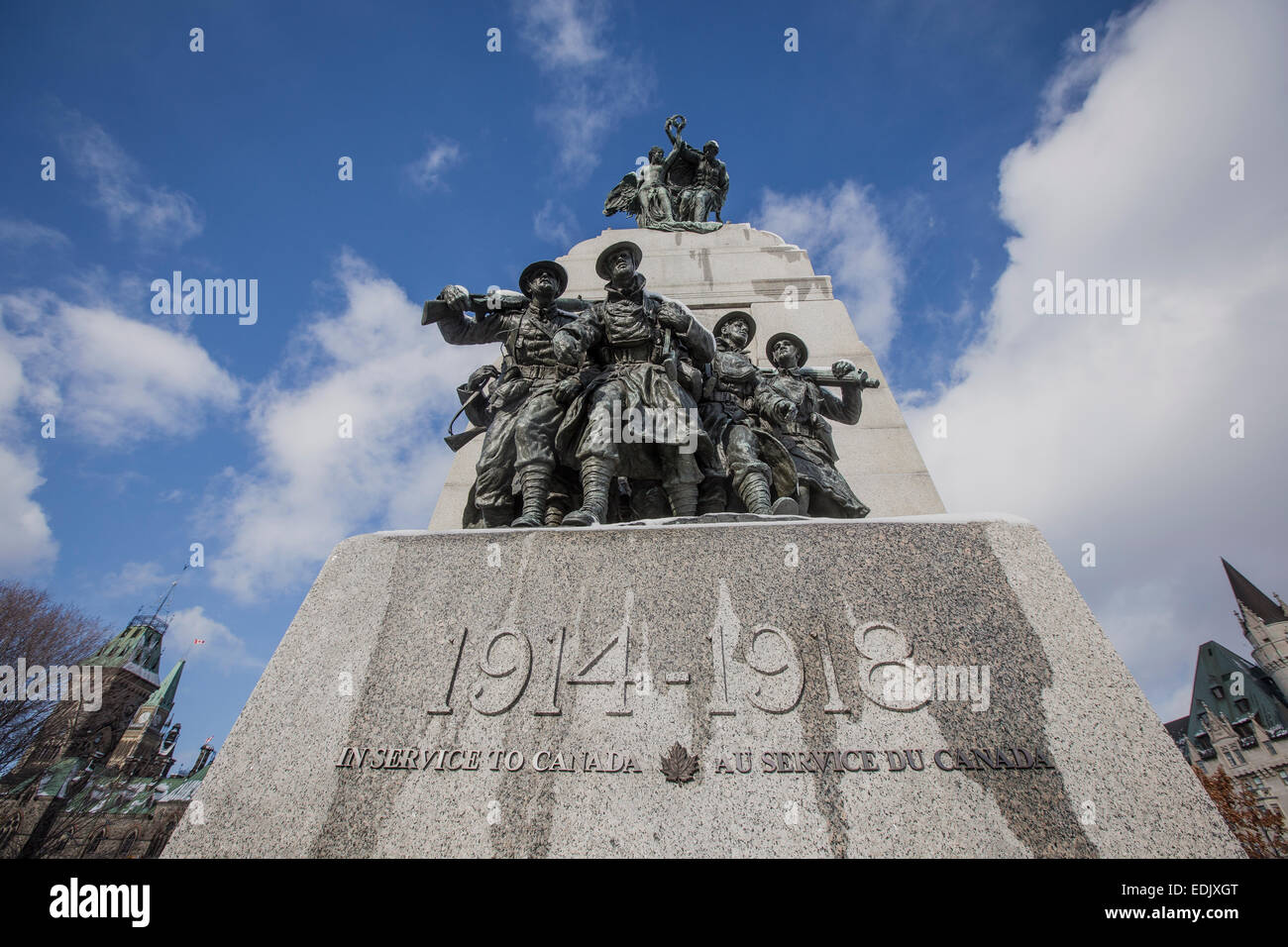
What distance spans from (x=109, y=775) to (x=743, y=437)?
5106 centimetres

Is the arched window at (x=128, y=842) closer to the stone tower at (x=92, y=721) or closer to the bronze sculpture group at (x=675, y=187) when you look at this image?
the stone tower at (x=92, y=721)

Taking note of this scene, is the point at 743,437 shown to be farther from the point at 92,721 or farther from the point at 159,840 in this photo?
the point at 159,840

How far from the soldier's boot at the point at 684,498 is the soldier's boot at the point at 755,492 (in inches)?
15.2

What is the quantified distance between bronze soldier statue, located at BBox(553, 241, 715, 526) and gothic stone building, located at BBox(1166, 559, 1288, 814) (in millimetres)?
52993

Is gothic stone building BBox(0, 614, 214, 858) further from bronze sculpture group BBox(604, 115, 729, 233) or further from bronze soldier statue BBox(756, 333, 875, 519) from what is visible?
bronze sculpture group BBox(604, 115, 729, 233)

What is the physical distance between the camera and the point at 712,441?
4.75 m

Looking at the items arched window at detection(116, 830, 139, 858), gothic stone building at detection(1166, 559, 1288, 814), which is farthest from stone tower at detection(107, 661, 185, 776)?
gothic stone building at detection(1166, 559, 1288, 814)

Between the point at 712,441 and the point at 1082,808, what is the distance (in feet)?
10.1

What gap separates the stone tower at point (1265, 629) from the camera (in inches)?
1914

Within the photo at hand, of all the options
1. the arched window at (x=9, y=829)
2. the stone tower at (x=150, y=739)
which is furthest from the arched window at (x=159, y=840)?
the arched window at (x=9, y=829)
